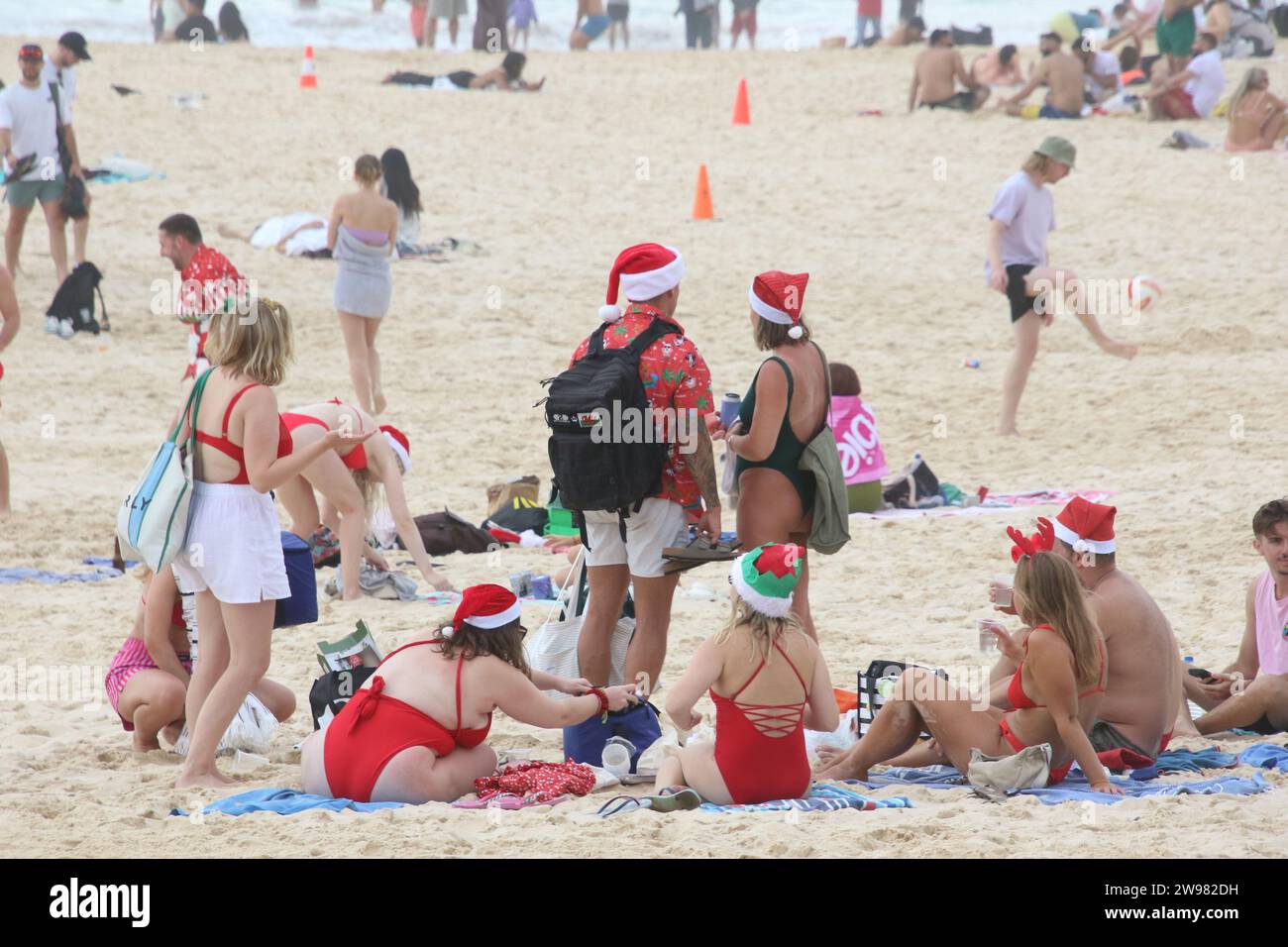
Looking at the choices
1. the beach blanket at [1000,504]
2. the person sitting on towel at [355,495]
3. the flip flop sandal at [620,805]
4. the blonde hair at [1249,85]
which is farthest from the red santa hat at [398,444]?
the blonde hair at [1249,85]

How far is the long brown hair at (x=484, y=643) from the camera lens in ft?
14.6

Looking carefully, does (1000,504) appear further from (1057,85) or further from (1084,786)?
(1057,85)

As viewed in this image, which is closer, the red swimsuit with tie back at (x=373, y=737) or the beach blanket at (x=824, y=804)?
the beach blanket at (x=824, y=804)

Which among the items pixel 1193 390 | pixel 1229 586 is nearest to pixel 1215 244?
pixel 1193 390

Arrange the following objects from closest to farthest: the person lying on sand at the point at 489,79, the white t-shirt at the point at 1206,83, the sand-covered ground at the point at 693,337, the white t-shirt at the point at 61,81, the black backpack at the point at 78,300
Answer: the sand-covered ground at the point at 693,337, the white t-shirt at the point at 61,81, the black backpack at the point at 78,300, the white t-shirt at the point at 1206,83, the person lying on sand at the point at 489,79

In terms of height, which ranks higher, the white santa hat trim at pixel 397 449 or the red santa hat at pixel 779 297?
the red santa hat at pixel 779 297

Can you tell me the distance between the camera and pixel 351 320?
9953mm

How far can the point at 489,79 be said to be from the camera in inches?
723

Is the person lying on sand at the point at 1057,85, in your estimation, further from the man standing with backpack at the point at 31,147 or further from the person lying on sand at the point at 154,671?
the person lying on sand at the point at 154,671

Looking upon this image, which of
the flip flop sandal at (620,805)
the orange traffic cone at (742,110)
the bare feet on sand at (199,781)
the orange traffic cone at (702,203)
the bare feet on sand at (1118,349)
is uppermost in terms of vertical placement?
the orange traffic cone at (742,110)

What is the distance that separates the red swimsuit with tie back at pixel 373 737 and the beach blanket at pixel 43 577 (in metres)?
3.38

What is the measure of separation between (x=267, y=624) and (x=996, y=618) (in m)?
3.27

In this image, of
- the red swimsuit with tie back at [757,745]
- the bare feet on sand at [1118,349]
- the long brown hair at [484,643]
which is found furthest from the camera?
the bare feet on sand at [1118,349]
